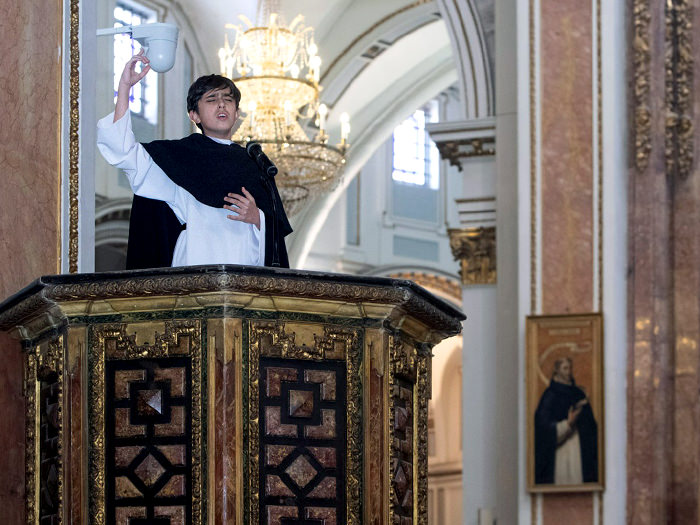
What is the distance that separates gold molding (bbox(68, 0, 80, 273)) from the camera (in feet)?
19.7

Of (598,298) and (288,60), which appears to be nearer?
(598,298)

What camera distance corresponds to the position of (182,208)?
4.86 metres

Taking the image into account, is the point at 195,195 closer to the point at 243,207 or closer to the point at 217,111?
the point at 243,207

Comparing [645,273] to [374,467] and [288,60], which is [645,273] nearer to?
[288,60]

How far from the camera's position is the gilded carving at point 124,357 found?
432cm

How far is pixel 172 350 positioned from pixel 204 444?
0.28 meters

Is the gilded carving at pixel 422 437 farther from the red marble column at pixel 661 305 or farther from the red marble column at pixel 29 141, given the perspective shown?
the red marble column at pixel 661 305

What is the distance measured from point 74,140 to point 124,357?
1814 mm

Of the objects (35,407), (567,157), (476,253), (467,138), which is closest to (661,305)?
(567,157)

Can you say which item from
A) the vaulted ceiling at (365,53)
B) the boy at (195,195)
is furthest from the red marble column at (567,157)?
the boy at (195,195)

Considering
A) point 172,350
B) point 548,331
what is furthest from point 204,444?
point 548,331

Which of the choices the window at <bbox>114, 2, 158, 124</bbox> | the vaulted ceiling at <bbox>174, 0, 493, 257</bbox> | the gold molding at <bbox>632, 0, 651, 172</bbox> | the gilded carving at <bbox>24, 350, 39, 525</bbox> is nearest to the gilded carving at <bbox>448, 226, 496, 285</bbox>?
the gold molding at <bbox>632, 0, 651, 172</bbox>

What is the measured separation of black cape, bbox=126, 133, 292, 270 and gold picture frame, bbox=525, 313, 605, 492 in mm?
6172

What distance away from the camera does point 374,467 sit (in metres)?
4.54
